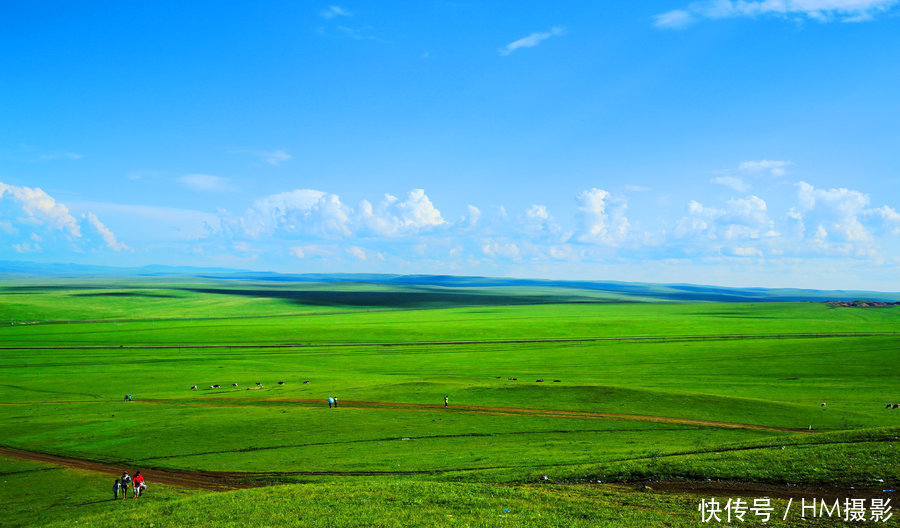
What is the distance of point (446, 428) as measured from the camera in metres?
51.4

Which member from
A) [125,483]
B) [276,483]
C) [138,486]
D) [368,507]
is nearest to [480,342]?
[276,483]

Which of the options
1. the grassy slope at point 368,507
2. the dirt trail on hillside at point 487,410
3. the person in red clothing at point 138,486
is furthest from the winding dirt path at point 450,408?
the person in red clothing at point 138,486

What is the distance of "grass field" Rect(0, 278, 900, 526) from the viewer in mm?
28203

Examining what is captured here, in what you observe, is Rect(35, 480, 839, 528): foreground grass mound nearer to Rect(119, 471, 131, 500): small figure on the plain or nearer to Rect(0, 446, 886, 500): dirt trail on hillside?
Rect(0, 446, 886, 500): dirt trail on hillside

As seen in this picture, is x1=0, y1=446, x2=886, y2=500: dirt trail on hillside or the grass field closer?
x1=0, y1=446, x2=886, y2=500: dirt trail on hillside

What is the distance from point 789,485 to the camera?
93.1 ft

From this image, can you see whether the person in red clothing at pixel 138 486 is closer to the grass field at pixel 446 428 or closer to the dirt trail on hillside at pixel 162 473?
the grass field at pixel 446 428

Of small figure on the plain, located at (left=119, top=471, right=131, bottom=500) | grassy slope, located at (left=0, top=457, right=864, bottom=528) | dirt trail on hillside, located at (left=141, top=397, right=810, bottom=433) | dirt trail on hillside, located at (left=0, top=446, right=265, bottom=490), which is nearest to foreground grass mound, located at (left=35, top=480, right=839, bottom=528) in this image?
grassy slope, located at (left=0, top=457, right=864, bottom=528)

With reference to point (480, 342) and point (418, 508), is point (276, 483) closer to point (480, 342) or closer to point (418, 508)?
point (418, 508)

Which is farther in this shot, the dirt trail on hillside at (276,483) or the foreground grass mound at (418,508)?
the dirt trail on hillside at (276,483)

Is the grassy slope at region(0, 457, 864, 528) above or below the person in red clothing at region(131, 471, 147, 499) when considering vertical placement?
above

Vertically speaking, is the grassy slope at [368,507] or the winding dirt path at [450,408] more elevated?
the grassy slope at [368,507]

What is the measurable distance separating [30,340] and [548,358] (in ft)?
458

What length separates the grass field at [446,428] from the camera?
28.2 metres
